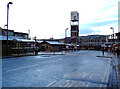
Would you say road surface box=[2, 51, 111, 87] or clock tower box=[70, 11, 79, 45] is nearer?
road surface box=[2, 51, 111, 87]

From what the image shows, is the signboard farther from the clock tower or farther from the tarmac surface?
the tarmac surface

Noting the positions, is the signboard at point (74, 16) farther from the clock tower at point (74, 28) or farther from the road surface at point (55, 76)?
the road surface at point (55, 76)

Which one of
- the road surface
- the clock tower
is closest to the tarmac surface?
the road surface

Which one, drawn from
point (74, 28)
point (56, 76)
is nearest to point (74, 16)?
point (74, 28)

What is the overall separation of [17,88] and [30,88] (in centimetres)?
68

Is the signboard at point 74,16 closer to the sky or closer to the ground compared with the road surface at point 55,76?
closer to the sky

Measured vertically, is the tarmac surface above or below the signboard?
below

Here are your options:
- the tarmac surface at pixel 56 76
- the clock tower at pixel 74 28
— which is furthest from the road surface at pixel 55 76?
the clock tower at pixel 74 28

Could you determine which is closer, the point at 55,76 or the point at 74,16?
the point at 55,76

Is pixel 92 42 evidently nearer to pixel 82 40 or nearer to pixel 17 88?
pixel 82 40

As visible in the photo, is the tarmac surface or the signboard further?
the signboard

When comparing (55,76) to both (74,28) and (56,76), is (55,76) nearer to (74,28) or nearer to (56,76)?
(56,76)

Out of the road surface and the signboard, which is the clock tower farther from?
the road surface

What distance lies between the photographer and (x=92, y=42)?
358 ft
